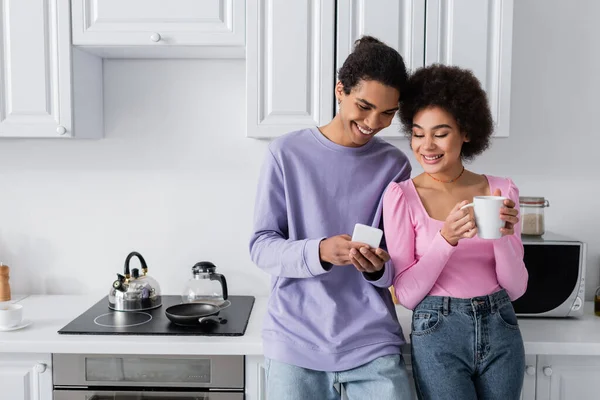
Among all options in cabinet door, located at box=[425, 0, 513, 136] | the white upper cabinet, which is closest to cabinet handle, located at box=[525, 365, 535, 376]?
cabinet door, located at box=[425, 0, 513, 136]

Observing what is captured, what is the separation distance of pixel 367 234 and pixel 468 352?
0.39 m

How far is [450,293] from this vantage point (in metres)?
1.43

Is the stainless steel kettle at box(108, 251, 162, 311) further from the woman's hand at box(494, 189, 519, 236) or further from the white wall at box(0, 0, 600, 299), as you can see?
the woman's hand at box(494, 189, 519, 236)

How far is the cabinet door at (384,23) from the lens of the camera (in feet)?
5.98

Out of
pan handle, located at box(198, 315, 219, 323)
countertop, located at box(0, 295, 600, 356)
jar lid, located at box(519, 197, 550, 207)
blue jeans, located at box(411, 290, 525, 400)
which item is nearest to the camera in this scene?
blue jeans, located at box(411, 290, 525, 400)

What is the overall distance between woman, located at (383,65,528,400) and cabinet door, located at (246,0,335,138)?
43 cm

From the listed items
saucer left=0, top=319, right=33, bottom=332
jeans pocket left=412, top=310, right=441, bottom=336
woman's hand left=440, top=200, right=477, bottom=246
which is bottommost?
saucer left=0, top=319, right=33, bottom=332

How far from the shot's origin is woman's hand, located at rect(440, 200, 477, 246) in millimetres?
1294

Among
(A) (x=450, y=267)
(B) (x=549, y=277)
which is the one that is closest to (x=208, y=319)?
(A) (x=450, y=267)

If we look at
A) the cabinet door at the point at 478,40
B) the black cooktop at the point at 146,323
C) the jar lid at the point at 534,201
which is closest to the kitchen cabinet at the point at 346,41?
the cabinet door at the point at 478,40

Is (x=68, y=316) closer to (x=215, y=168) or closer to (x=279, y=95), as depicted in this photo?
(x=215, y=168)

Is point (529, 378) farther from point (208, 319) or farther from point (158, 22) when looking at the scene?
point (158, 22)

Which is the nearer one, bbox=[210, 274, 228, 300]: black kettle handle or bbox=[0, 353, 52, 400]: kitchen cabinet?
bbox=[0, 353, 52, 400]: kitchen cabinet

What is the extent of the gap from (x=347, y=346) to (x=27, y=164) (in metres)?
1.48
